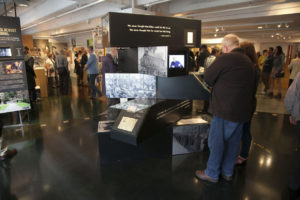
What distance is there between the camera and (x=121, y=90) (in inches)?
112

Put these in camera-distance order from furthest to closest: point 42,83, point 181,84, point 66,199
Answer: point 42,83, point 181,84, point 66,199

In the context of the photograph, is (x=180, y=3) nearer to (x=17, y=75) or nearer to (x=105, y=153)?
(x=17, y=75)

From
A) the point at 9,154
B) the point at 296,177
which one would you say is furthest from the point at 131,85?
the point at 296,177

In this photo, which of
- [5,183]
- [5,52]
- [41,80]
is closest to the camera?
[5,183]

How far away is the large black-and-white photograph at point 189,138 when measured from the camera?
273 centimetres

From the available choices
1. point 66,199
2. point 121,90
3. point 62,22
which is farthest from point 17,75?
point 62,22

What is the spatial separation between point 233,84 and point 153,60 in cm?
101

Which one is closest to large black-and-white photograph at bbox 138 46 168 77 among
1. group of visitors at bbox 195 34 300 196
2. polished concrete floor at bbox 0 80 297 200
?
group of visitors at bbox 195 34 300 196

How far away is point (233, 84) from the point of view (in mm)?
1905

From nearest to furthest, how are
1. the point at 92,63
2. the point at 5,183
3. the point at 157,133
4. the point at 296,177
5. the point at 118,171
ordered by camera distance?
the point at 296,177
the point at 5,183
the point at 118,171
the point at 157,133
the point at 92,63

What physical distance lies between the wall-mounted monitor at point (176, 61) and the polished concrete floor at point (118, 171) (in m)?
1.21

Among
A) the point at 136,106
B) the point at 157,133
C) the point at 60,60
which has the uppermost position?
the point at 60,60

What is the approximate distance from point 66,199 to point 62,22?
9.23 meters

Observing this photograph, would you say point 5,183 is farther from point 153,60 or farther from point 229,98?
point 229,98
